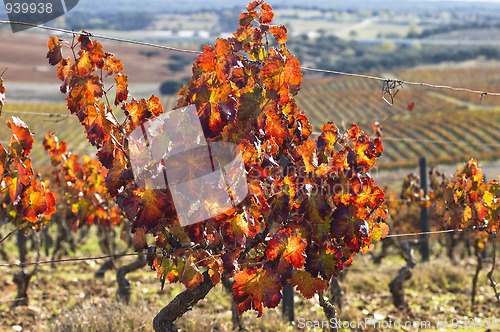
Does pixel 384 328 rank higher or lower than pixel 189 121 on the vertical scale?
lower

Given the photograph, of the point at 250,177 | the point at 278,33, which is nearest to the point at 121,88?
the point at 250,177

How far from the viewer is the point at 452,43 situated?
129m

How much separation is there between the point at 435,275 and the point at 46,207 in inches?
237

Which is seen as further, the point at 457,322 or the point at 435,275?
the point at 435,275

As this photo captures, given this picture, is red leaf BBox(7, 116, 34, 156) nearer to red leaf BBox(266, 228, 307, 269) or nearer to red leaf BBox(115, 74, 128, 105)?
red leaf BBox(115, 74, 128, 105)

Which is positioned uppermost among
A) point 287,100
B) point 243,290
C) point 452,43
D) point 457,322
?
point 287,100

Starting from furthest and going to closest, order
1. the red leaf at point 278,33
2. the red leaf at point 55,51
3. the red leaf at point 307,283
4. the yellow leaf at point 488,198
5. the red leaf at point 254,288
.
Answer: the yellow leaf at point 488,198
the red leaf at point 278,33
the red leaf at point 307,283
the red leaf at point 55,51
the red leaf at point 254,288

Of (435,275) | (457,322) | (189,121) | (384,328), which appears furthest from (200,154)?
(435,275)

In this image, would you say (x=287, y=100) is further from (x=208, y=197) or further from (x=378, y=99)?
(x=378, y=99)
